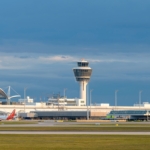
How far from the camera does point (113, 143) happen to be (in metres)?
57.3

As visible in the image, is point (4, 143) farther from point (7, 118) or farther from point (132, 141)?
point (7, 118)

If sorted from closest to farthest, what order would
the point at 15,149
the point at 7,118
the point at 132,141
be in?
Answer: the point at 15,149, the point at 132,141, the point at 7,118

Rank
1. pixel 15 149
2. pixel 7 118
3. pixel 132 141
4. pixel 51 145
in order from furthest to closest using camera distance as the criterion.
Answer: pixel 7 118, pixel 132 141, pixel 51 145, pixel 15 149

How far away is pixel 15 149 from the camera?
5075cm

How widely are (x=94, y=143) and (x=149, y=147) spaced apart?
712 centimetres

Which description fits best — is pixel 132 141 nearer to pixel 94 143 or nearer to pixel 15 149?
pixel 94 143

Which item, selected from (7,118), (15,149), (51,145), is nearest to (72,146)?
Answer: (51,145)

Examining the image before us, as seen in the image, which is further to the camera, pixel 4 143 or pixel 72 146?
pixel 4 143

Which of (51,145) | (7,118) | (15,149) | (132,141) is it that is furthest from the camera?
(7,118)

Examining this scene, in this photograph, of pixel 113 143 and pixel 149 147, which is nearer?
pixel 149 147

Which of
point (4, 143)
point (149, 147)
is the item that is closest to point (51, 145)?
point (4, 143)

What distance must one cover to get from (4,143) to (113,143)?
39.8 ft

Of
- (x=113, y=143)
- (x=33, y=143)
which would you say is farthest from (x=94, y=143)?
(x=33, y=143)

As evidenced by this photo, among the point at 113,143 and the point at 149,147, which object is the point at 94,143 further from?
the point at 149,147
